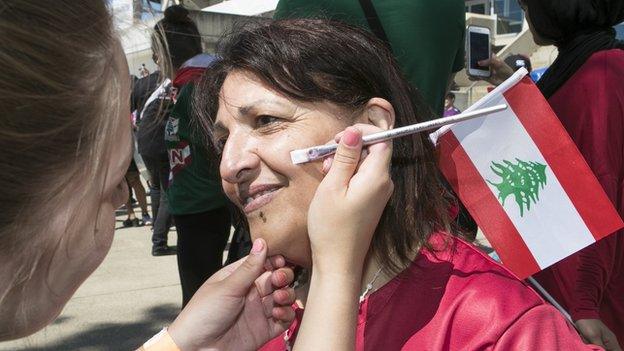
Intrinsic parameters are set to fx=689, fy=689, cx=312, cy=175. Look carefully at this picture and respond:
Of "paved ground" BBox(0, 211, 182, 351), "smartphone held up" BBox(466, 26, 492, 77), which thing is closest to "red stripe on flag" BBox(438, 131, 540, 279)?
"smartphone held up" BBox(466, 26, 492, 77)

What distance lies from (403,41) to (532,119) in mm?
715

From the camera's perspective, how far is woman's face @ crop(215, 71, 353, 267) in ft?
5.24

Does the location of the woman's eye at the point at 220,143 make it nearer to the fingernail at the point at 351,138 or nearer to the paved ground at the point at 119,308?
the fingernail at the point at 351,138

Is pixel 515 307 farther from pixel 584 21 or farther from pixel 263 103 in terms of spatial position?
pixel 584 21

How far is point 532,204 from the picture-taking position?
1.60m

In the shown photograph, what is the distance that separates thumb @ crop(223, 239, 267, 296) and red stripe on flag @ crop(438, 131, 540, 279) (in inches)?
19.2

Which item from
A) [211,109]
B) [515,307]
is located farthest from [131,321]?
[515,307]

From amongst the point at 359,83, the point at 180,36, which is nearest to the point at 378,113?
the point at 359,83

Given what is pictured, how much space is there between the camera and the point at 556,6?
7.36 feet

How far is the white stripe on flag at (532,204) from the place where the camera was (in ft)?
5.15

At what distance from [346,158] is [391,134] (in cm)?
12

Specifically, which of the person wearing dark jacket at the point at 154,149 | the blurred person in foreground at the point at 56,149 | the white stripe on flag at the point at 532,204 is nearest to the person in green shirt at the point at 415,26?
the white stripe on flag at the point at 532,204

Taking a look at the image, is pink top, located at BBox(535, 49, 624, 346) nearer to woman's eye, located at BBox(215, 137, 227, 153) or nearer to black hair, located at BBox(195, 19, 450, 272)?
black hair, located at BBox(195, 19, 450, 272)

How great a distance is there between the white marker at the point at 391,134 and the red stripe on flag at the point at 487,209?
165 millimetres
